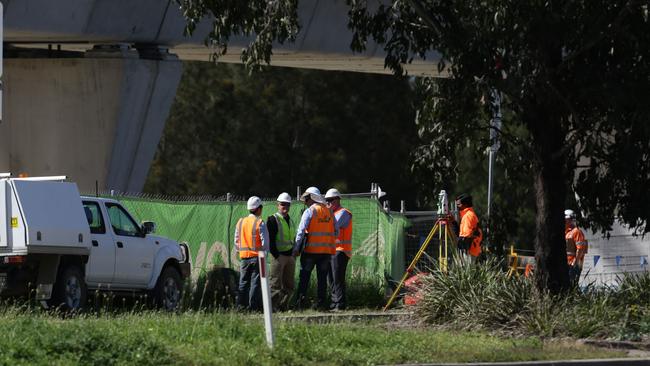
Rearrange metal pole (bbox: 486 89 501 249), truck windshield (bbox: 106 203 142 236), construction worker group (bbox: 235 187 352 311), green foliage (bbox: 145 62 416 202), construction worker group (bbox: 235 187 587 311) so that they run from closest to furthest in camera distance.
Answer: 1. metal pole (bbox: 486 89 501 249)
2. truck windshield (bbox: 106 203 142 236)
3. construction worker group (bbox: 235 187 587 311)
4. construction worker group (bbox: 235 187 352 311)
5. green foliage (bbox: 145 62 416 202)

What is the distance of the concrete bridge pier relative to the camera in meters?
28.0

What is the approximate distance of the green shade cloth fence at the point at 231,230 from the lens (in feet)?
75.5

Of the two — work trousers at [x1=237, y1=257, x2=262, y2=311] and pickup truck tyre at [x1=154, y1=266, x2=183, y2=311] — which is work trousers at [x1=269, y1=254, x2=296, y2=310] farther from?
pickup truck tyre at [x1=154, y1=266, x2=183, y2=311]

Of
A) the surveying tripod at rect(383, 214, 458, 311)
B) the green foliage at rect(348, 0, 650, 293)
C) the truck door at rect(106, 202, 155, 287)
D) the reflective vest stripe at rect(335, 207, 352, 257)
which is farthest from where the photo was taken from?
the reflective vest stripe at rect(335, 207, 352, 257)

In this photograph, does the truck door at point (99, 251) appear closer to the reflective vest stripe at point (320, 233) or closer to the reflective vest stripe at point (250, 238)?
the reflective vest stripe at point (250, 238)

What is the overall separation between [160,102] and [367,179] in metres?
32.9

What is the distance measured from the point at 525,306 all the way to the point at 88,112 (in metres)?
13.7

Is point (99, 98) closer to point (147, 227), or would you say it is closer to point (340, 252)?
point (147, 227)

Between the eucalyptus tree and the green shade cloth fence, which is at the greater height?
the eucalyptus tree

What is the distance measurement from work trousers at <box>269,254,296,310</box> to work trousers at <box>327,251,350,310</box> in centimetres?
61

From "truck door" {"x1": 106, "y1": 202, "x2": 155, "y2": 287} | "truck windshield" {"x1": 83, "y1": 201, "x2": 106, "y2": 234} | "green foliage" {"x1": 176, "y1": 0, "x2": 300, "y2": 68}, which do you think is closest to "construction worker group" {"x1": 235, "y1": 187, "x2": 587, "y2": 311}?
"truck door" {"x1": 106, "y1": 202, "x2": 155, "y2": 287}

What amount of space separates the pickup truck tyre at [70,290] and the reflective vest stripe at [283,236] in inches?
130

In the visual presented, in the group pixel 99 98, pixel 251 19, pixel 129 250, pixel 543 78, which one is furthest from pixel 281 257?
pixel 99 98

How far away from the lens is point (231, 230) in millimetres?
23922
